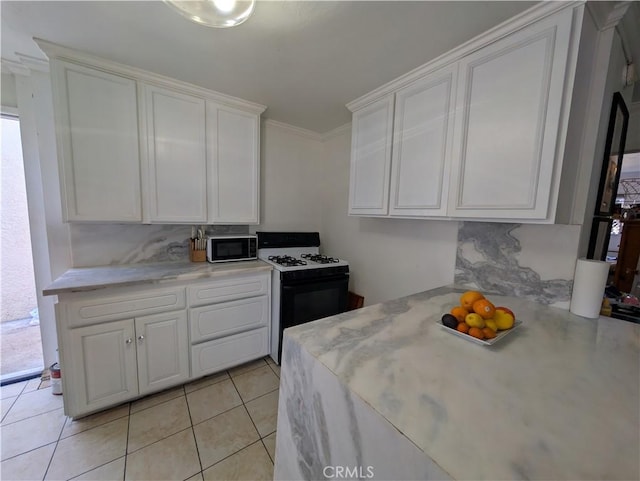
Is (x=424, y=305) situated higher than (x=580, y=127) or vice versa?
(x=580, y=127)

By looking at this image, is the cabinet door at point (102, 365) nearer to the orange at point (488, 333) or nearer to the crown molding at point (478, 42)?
the orange at point (488, 333)

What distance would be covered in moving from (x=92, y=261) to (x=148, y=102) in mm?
1317

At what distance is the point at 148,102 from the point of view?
5.78 feet

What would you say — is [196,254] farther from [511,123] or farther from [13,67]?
[511,123]

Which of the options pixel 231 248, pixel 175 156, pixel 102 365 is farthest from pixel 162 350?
pixel 175 156

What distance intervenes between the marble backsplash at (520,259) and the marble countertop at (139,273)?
160cm

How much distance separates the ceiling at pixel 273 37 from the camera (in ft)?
3.80

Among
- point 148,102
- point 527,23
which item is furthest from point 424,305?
point 148,102

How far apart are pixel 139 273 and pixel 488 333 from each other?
2.18 m

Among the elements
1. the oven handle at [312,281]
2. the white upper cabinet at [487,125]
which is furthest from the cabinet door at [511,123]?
the oven handle at [312,281]

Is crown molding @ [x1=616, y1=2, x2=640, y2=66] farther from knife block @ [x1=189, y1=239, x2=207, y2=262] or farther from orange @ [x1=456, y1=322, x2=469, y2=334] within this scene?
knife block @ [x1=189, y1=239, x2=207, y2=262]

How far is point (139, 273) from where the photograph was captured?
5.80ft

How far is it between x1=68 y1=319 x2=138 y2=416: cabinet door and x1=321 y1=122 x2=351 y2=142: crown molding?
2.59m

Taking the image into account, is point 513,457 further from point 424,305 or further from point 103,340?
point 103,340
